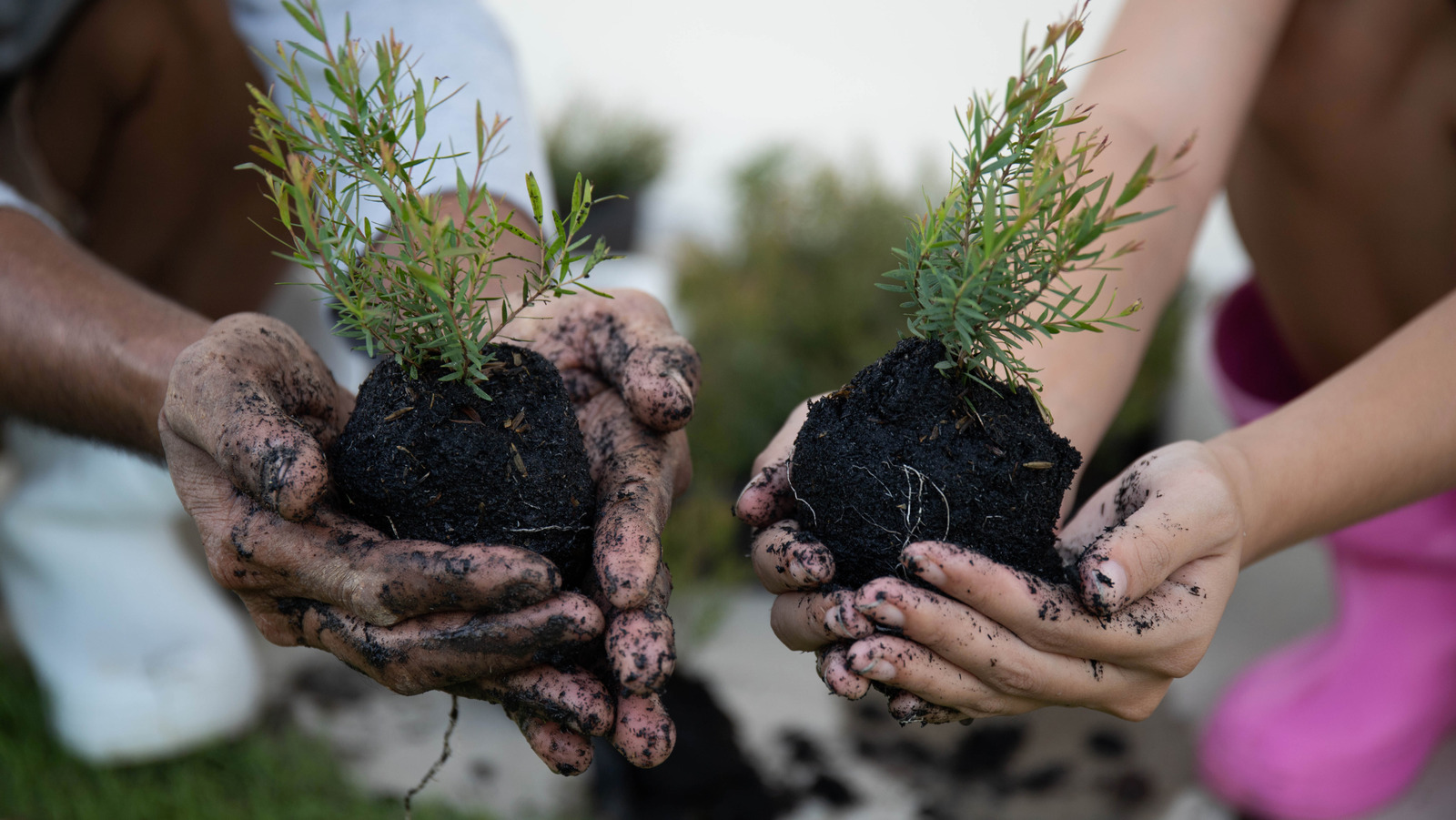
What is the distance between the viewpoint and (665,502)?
1383 millimetres

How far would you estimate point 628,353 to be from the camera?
5.11 ft

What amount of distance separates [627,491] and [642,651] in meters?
0.29

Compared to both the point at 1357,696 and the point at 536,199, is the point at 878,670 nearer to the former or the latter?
the point at 536,199

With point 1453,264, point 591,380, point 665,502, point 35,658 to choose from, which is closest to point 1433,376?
point 1453,264

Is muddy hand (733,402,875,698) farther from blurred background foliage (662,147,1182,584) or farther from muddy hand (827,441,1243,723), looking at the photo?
blurred background foliage (662,147,1182,584)

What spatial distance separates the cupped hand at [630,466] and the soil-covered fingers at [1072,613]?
0.35 m

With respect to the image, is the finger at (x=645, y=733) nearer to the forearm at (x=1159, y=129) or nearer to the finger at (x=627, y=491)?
the finger at (x=627, y=491)

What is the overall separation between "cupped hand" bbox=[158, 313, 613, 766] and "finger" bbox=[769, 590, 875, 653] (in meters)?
0.28

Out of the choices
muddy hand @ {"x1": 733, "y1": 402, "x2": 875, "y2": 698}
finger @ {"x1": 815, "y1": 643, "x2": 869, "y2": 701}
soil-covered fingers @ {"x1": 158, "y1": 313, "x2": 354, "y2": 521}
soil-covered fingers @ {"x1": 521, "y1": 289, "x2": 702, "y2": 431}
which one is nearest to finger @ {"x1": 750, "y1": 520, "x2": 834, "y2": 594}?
muddy hand @ {"x1": 733, "y1": 402, "x2": 875, "y2": 698}

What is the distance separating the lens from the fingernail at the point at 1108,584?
1140 mm

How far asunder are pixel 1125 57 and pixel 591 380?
4.50ft

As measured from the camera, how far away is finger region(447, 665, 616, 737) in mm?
1176

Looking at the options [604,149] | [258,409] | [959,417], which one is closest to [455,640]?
[258,409]

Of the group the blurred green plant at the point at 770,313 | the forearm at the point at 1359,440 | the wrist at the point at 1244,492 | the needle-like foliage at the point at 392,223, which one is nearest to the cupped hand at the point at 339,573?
the needle-like foliage at the point at 392,223
